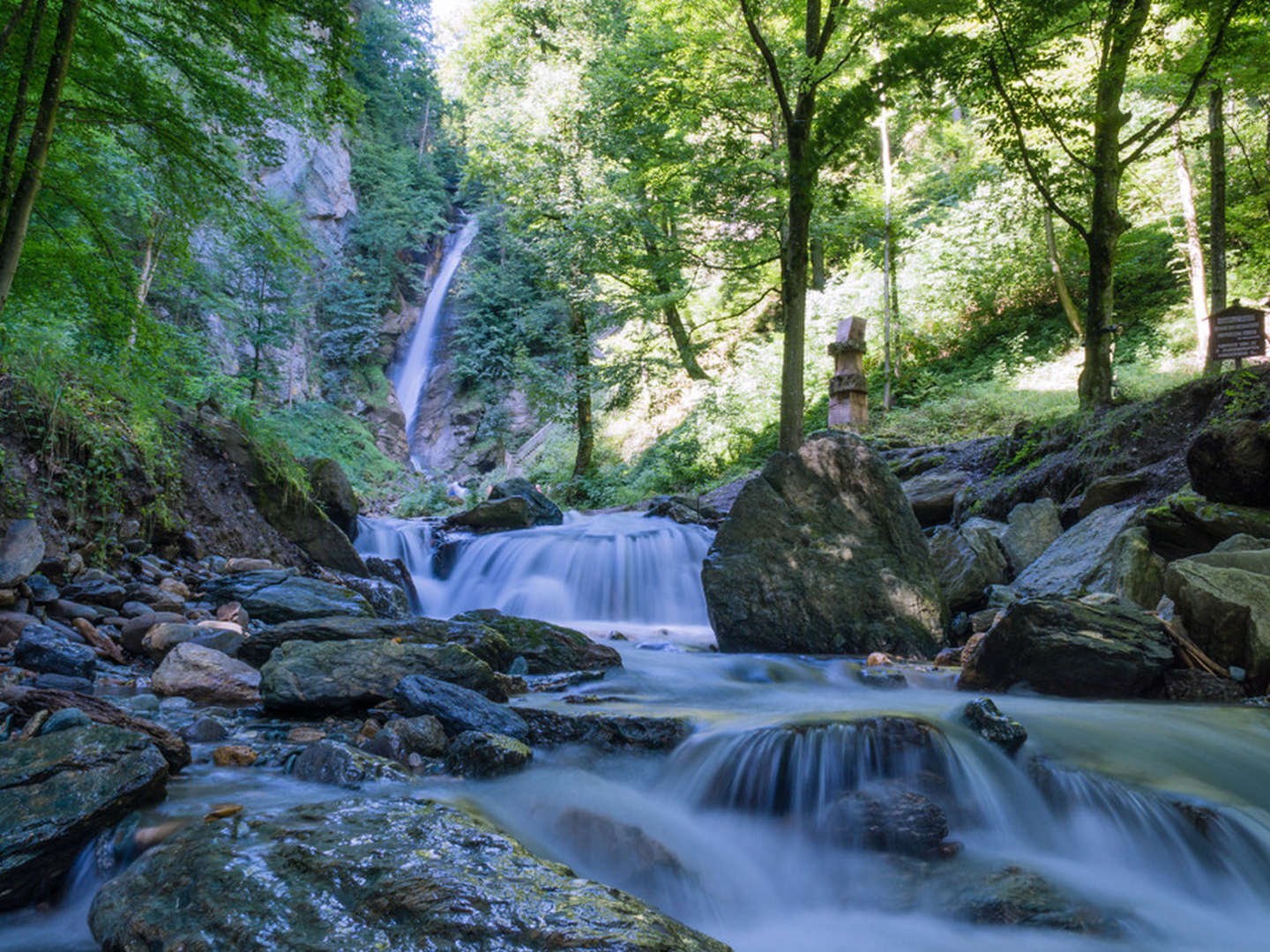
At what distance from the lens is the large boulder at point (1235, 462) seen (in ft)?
19.0

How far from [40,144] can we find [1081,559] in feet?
26.0

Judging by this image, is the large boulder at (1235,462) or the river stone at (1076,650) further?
the large boulder at (1235,462)

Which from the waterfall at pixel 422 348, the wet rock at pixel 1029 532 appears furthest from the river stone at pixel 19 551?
the waterfall at pixel 422 348

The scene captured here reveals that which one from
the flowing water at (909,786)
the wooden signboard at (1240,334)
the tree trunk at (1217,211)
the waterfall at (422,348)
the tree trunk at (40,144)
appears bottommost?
the flowing water at (909,786)

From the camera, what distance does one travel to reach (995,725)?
3.99 meters

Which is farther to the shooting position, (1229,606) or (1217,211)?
(1217,211)

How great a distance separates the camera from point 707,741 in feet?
13.4

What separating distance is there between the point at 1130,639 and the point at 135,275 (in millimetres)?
7234

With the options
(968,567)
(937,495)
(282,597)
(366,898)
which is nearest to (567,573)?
(282,597)

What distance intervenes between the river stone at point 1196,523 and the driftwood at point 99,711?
7187 millimetres

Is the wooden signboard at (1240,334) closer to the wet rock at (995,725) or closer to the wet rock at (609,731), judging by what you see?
the wet rock at (995,725)

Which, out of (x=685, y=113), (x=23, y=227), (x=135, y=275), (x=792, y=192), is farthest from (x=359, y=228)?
(x=23, y=227)

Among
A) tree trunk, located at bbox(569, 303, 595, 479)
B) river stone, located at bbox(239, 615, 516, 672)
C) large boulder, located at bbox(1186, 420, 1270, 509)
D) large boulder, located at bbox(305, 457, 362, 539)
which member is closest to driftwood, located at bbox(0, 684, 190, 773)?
river stone, located at bbox(239, 615, 516, 672)

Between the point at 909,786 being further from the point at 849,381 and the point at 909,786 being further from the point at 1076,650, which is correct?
the point at 849,381
